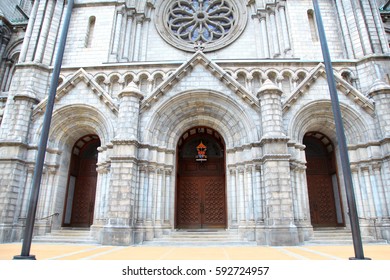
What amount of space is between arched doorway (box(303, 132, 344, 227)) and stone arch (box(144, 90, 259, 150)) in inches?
195

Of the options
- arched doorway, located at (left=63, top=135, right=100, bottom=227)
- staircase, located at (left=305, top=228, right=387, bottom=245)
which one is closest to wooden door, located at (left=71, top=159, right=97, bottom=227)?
arched doorway, located at (left=63, top=135, right=100, bottom=227)

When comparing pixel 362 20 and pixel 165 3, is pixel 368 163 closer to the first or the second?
pixel 362 20

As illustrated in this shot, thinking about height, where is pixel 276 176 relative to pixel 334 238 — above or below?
above

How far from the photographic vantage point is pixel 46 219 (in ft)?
42.8

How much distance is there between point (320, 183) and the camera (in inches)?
603

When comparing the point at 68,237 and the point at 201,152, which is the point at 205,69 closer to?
the point at 201,152

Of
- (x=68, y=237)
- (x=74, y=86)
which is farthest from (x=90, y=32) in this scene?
(x=68, y=237)

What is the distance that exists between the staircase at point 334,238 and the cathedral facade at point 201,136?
476 mm

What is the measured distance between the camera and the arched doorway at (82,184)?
14.9 metres

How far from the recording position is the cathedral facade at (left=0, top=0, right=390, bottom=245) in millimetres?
11992

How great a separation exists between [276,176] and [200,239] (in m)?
4.30

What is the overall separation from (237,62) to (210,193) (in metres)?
7.69

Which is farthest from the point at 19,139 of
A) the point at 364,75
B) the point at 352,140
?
the point at 364,75

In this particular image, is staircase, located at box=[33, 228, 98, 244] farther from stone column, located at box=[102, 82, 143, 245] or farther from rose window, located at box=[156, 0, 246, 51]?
rose window, located at box=[156, 0, 246, 51]
